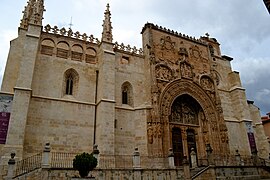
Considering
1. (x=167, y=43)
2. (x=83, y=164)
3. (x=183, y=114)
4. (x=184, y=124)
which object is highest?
(x=167, y=43)

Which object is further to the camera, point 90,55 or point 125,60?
point 125,60

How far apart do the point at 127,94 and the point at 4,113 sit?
824 centimetres

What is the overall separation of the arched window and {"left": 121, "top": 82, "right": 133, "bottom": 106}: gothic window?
349 centimetres

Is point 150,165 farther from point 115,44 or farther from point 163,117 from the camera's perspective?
point 115,44

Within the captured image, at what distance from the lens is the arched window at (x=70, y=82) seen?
51.4 ft

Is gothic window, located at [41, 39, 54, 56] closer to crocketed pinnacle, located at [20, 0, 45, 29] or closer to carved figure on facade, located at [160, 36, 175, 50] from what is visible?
crocketed pinnacle, located at [20, 0, 45, 29]

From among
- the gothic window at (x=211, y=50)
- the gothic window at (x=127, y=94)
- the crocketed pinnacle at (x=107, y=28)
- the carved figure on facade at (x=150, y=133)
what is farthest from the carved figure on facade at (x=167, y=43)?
the carved figure on facade at (x=150, y=133)

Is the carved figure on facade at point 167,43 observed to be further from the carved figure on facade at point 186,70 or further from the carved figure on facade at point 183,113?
the carved figure on facade at point 183,113

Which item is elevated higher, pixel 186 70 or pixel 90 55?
pixel 90 55

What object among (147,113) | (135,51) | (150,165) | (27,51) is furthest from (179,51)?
(27,51)

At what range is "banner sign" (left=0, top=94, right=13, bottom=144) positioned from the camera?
1242cm

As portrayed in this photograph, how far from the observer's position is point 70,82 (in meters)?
16.0

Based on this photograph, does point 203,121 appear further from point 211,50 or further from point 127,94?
point 211,50

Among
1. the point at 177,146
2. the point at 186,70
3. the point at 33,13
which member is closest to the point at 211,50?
the point at 186,70
